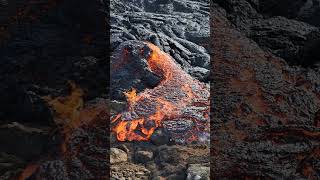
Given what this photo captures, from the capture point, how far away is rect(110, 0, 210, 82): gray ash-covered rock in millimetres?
2775

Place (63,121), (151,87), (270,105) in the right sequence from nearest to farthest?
(63,121), (270,105), (151,87)

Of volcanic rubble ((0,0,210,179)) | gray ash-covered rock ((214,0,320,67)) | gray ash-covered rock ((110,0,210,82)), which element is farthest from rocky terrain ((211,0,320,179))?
volcanic rubble ((0,0,210,179))

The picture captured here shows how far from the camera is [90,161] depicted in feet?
7.98

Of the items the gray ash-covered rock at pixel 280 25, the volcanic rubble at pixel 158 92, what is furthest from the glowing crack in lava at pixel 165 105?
the gray ash-covered rock at pixel 280 25

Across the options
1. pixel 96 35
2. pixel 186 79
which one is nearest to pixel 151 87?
pixel 186 79

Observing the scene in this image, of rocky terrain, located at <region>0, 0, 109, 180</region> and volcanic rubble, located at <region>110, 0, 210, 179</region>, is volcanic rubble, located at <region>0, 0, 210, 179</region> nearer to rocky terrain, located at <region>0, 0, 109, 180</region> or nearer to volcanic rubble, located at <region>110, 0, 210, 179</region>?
rocky terrain, located at <region>0, 0, 109, 180</region>

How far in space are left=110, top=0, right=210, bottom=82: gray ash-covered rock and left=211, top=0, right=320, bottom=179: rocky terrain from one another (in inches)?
7.4

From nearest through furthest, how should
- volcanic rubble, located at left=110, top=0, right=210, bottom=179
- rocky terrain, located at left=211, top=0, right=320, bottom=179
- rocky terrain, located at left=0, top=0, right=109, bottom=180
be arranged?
rocky terrain, located at left=0, top=0, right=109, bottom=180
rocky terrain, located at left=211, top=0, right=320, bottom=179
volcanic rubble, located at left=110, top=0, right=210, bottom=179

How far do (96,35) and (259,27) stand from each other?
969mm

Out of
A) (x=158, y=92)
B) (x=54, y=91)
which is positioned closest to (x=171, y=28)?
(x=158, y=92)

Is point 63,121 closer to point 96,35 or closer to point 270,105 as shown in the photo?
point 96,35

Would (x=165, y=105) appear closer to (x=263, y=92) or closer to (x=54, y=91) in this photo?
(x=263, y=92)

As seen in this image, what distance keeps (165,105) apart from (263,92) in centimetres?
61

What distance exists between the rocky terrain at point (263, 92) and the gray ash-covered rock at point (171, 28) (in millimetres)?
188
